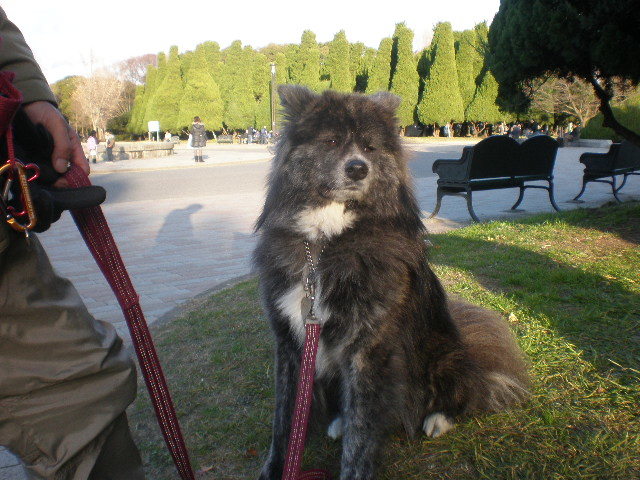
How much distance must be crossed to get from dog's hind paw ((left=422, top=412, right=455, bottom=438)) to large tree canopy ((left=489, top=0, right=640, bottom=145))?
5.19 m

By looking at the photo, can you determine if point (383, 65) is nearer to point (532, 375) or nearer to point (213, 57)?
point (213, 57)

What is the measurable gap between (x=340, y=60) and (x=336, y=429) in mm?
49851

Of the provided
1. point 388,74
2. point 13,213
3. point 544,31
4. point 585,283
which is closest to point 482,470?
point 13,213

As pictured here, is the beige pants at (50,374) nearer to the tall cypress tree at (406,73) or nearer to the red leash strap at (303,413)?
the red leash strap at (303,413)

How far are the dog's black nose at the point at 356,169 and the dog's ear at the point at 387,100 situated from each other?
1.51ft

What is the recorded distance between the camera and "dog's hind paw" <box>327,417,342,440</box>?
273 centimetres

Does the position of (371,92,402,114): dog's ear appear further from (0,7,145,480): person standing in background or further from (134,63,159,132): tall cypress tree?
(134,63,159,132): tall cypress tree

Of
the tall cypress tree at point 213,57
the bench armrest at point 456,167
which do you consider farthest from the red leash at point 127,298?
the tall cypress tree at point 213,57

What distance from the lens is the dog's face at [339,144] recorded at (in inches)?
97.0

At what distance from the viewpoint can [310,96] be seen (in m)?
2.71

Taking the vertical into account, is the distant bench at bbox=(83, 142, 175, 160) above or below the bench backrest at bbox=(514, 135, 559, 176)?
below

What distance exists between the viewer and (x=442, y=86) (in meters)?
43.3

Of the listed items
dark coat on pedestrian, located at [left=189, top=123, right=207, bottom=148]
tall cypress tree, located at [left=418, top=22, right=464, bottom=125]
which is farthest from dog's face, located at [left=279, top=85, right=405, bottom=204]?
tall cypress tree, located at [left=418, top=22, right=464, bottom=125]

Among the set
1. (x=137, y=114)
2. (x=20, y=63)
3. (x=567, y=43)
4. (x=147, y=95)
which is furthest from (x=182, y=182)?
(x=137, y=114)
